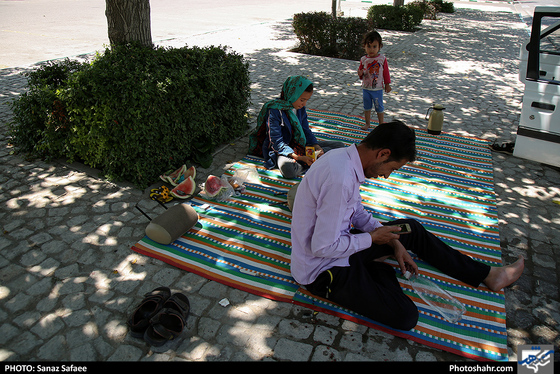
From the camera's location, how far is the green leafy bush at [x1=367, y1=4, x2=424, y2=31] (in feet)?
56.1

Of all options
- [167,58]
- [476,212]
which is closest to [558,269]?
[476,212]

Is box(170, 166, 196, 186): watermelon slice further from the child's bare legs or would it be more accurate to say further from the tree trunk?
the child's bare legs

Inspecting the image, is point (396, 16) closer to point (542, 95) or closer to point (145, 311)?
point (542, 95)

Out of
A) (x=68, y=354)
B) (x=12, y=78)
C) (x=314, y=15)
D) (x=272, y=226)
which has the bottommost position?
(x=68, y=354)

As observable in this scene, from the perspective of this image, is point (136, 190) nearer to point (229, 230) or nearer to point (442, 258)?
point (229, 230)

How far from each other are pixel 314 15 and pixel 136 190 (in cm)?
986

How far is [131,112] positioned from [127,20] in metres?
1.78

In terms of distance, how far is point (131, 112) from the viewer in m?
4.26

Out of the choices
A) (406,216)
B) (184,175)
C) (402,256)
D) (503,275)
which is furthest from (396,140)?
(184,175)

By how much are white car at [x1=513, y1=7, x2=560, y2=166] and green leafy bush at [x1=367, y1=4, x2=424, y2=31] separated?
1308 centimetres

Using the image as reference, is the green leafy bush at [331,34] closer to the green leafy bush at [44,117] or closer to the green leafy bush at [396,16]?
the green leafy bush at [396,16]

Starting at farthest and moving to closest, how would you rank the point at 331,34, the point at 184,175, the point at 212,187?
the point at 331,34 → the point at 184,175 → the point at 212,187

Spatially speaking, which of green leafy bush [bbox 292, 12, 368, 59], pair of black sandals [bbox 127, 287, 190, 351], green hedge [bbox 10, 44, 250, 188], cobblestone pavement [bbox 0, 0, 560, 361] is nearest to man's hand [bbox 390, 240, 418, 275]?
cobblestone pavement [bbox 0, 0, 560, 361]

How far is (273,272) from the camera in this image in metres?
3.49
